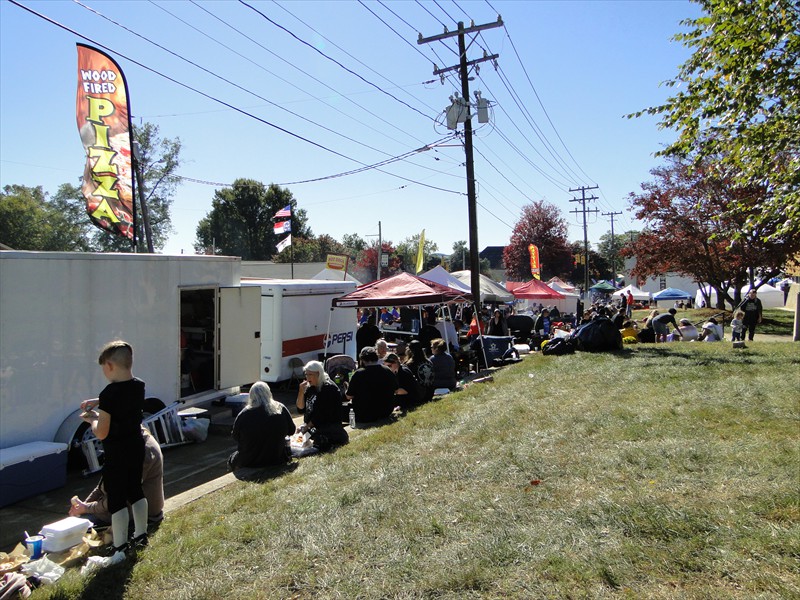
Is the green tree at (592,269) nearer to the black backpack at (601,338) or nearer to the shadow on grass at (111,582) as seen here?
the black backpack at (601,338)

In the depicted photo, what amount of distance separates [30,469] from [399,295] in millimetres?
7304

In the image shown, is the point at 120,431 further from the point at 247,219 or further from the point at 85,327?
the point at 247,219

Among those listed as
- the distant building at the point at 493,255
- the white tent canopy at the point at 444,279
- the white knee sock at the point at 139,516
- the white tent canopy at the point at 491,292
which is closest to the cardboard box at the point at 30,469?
the white knee sock at the point at 139,516

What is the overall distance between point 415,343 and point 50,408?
216 inches

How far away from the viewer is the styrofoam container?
4.40 metres

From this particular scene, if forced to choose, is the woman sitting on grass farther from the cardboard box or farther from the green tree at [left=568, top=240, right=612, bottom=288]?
the green tree at [left=568, top=240, right=612, bottom=288]

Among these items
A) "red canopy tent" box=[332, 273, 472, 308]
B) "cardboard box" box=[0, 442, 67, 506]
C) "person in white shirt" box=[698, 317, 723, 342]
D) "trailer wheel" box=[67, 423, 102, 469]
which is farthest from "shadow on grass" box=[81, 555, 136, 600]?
"person in white shirt" box=[698, 317, 723, 342]

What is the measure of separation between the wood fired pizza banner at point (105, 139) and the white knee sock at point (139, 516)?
8228 mm

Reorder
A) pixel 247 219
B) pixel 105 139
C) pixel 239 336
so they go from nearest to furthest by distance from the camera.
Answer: pixel 239 336, pixel 105 139, pixel 247 219

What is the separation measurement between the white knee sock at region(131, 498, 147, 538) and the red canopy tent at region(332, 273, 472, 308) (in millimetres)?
7545

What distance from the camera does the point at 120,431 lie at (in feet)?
13.8

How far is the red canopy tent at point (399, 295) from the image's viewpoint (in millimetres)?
11773

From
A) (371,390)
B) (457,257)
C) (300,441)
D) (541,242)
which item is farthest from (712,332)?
(457,257)

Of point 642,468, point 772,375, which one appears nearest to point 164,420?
point 642,468
